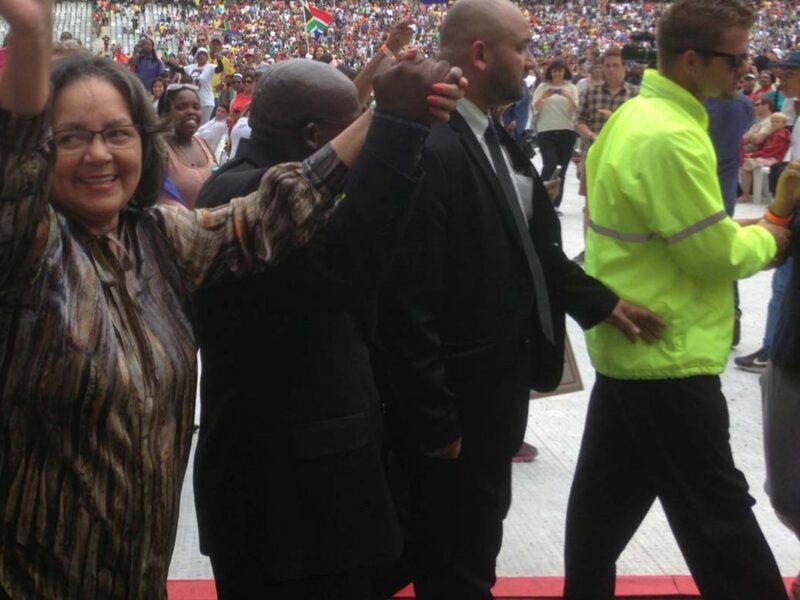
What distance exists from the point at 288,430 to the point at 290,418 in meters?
0.03

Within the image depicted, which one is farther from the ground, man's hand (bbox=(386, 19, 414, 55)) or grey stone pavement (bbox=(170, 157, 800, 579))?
man's hand (bbox=(386, 19, 414, 55))

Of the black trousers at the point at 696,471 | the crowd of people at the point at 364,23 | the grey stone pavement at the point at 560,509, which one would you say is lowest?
the crowd of people at the point at 364,23

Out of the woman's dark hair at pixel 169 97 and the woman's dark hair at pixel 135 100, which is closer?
the woman's dark hair at pixel 135 100

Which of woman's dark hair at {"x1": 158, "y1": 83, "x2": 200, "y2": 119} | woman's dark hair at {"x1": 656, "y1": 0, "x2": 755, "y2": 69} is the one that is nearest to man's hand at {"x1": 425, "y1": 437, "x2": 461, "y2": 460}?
woman's dark hair at {"x1": 656, "y1": 0, "x2": 755, "y2": 69}

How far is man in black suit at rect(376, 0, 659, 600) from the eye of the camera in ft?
9.22

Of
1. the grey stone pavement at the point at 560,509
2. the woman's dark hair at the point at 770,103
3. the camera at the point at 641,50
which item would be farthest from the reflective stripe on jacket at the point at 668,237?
the woman's dark hair at the point at 770,103

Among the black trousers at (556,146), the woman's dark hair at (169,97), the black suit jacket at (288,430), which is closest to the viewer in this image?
the black suit jacket at (288,430)

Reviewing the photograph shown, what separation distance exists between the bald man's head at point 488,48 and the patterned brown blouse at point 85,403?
1.36 m

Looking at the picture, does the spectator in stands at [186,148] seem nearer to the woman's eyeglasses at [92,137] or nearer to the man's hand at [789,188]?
the man's hand at [789,188]

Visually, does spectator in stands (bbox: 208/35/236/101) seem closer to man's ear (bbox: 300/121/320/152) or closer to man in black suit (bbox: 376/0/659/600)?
man in black suit (bbox: 376/0/659/600)

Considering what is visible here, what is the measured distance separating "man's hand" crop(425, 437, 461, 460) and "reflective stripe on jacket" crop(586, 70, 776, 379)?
541 millimetres

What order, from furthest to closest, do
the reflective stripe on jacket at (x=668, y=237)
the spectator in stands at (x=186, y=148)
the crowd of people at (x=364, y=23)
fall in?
the crowd of people at (x=364, y=23)
the spectator in stands at (x=186, y=148)
the reflective stripe on jacket at (x=668, y=237)

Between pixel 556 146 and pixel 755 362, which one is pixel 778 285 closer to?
pixel 755 362

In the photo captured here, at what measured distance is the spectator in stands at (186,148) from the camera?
5.24m
